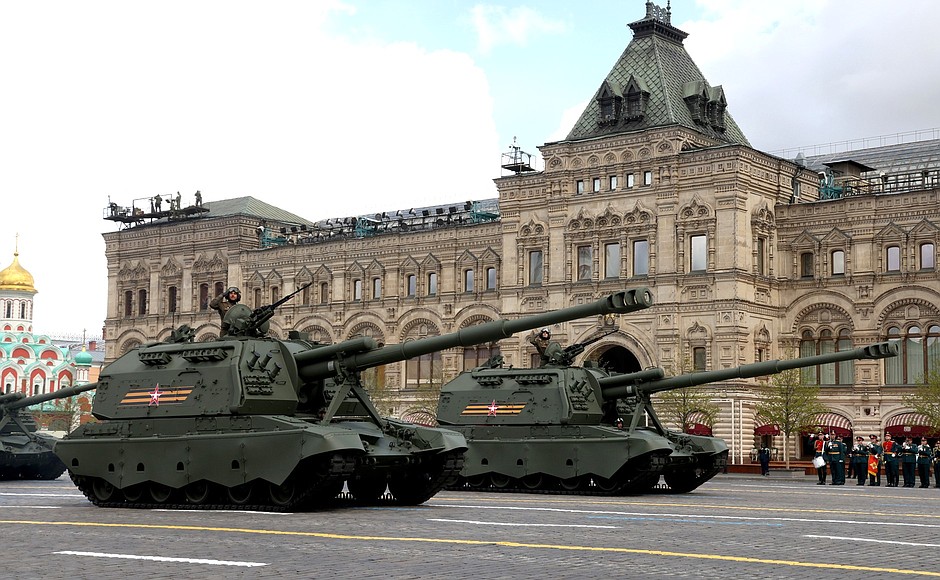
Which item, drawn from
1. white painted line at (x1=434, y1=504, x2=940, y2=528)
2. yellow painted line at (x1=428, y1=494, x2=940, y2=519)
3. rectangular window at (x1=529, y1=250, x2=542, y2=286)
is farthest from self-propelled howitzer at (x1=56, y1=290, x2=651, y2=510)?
rectangular window at (x1=529, y1=250, x2=542, y2=286)

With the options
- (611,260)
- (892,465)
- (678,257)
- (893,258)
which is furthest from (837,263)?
(892,465)

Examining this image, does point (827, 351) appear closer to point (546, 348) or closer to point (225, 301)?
point (546, 348)

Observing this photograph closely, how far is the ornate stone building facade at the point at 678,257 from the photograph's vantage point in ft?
176

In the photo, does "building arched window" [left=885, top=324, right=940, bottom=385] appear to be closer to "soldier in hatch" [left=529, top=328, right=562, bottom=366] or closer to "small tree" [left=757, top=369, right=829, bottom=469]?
"small tree" [left=757, top=369, right=829, bottom=469]

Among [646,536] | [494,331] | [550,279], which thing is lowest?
[646,536]

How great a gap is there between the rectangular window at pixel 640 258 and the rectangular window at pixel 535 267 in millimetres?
4600

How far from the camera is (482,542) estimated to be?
574 inches

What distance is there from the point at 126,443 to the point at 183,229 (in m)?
52.3

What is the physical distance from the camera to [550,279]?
194 ft

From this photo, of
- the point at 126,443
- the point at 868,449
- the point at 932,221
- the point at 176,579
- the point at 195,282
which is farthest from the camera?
the point at 195,282

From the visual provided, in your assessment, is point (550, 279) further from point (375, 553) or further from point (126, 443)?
point (375, 553)

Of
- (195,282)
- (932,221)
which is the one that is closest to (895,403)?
(932,221)

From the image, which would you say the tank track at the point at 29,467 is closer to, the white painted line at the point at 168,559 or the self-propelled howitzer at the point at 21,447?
the self-propelled howitzer at the point at 21,447

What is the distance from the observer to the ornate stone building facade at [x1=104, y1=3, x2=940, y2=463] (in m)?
53.6
